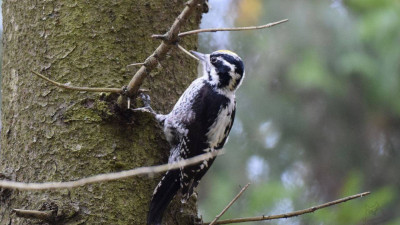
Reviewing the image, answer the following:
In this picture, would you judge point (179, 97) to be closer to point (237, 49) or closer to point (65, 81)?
point (65, 81)

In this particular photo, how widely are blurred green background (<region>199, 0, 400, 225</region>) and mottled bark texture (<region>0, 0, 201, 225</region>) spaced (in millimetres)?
2194

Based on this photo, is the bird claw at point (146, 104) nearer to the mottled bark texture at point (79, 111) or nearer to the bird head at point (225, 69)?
the mottled bark texture at point (79, 111)

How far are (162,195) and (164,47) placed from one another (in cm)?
74

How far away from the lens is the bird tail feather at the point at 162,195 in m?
2.44

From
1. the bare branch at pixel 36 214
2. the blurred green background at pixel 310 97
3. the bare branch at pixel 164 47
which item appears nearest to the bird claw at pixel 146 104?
the bare branch at pixel 164 47

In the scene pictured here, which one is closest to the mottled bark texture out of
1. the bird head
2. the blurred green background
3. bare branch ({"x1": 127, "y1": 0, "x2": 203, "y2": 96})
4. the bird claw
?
the bird claw

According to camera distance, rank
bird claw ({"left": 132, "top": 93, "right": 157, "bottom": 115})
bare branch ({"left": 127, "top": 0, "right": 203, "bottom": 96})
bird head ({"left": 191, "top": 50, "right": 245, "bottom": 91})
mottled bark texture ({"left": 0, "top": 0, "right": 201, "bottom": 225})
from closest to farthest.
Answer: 1. bare branch ({"left": 127, "top": 0, "right": 203, "bottom": 96})
2. mottled bark texture ({"left": 0, "top": 0, "right": 201, "bottom": 225})
3. bird claw ({"left": 132, "top": 93, "right": 157, "bottom": 115})
4. bird head ({"left": 191, "top": 50, "right": 245, "bottom": 91})

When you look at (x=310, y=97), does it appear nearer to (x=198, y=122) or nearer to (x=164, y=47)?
(x=198, y=122)

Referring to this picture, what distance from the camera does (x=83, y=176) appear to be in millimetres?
2373

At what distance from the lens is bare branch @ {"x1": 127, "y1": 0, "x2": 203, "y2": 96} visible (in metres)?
1.86

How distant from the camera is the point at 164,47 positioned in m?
2.07

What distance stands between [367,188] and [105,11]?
2.59 metres

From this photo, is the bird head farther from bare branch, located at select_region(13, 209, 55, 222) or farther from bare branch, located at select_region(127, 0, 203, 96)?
bare branch, located at select_region(13, 209, 55, 222)

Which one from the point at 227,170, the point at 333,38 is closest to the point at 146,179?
the point at 227,170
